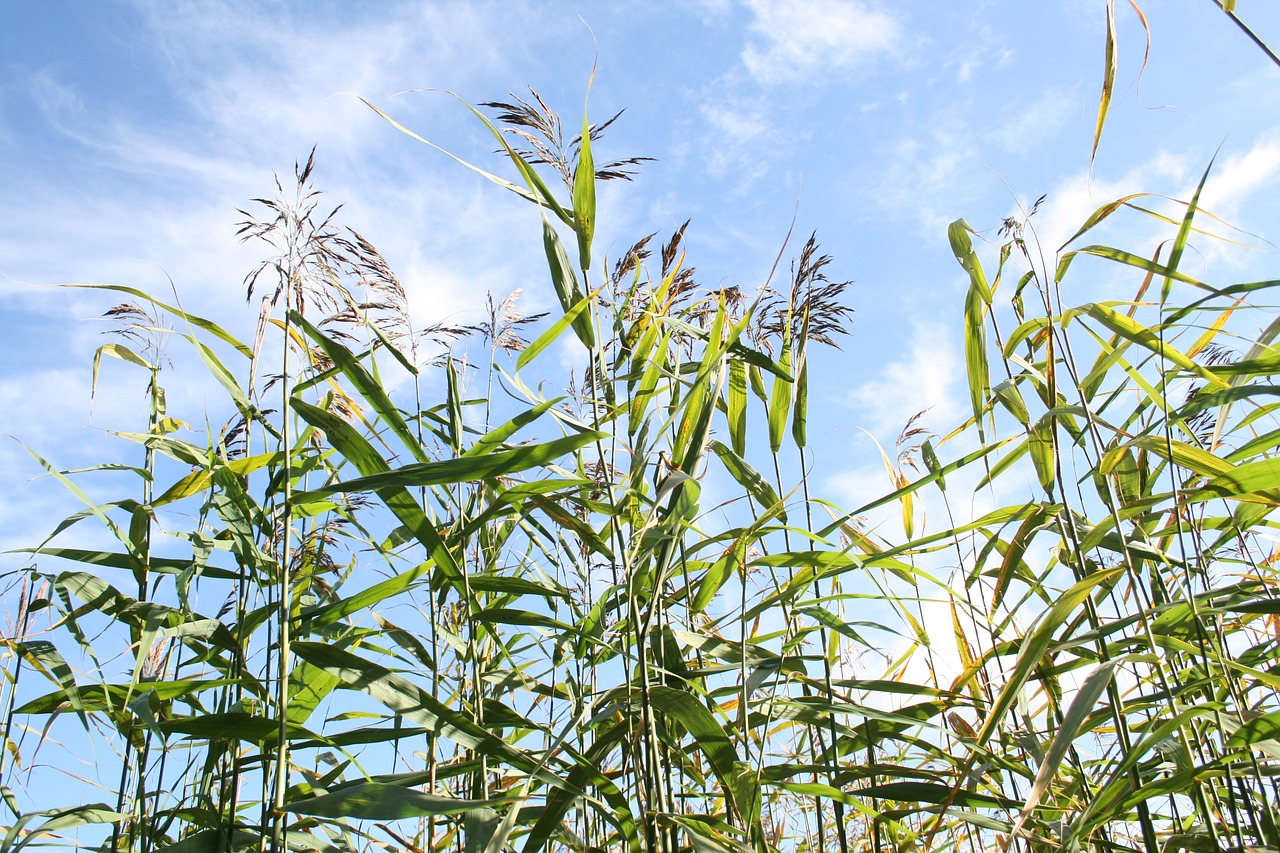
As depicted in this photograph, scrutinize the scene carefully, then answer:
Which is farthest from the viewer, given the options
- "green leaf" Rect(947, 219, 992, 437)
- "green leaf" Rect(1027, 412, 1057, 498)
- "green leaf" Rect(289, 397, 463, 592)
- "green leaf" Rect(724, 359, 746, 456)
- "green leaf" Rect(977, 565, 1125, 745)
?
"green leaf" Rect(724, 359, 746, 456)

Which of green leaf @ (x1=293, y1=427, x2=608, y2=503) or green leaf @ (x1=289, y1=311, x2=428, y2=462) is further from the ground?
green leaf @ (x1=289, y1=311, x2=428, y2=462)

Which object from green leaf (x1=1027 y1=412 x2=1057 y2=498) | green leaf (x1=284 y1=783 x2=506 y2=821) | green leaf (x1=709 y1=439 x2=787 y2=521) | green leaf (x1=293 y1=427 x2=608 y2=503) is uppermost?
green leaf (x1=709 y1=439 x2=787 y2=521)

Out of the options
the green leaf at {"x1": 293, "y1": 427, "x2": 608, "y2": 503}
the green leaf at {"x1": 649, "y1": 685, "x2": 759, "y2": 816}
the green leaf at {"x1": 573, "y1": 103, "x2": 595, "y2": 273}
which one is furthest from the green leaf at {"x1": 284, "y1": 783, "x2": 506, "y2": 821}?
the green leaf at {"x1": 573, "y1": 103, "x2": 595, "y2": 273}

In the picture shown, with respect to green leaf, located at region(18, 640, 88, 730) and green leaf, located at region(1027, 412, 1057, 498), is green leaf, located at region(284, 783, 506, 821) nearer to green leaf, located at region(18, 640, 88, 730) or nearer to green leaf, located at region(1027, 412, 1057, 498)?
green leaf, located at region(18, 640, 88, 730)

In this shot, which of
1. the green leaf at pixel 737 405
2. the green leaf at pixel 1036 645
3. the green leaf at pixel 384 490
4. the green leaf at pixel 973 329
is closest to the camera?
the green leaf at pixel 1036 645

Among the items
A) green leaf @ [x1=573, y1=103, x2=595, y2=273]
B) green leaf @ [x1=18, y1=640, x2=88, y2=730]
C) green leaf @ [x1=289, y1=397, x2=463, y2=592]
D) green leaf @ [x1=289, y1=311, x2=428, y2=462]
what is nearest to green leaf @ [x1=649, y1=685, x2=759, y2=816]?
green leaf @ [x1=289, y1=397, x2=463, y2=592]

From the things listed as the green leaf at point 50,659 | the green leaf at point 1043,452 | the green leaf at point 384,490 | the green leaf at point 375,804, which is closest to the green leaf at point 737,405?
the green leaf at point 1043,452

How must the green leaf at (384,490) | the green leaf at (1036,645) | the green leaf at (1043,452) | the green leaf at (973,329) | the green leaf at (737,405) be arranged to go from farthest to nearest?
1. the green leaf at (737,405)
2. the green leaf at (973,329)
3. the green leaf at (1043,452)
4. the green leaf at (384,490)
5. the green leaf at (1036,645)

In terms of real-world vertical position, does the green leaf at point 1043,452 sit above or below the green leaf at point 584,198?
below

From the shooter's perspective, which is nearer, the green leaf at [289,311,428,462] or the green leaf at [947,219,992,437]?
the green leaf at [289,311,428,462]

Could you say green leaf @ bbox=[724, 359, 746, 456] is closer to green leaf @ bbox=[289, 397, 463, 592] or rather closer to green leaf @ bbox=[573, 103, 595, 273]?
green leaf @ bbox=[573, 103, 595, 273]

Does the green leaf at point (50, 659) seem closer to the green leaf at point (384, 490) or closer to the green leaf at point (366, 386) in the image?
the green leaf at point (384, 490)

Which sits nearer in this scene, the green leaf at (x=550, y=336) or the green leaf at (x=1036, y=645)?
the green leaf at (x=1036, y=645)

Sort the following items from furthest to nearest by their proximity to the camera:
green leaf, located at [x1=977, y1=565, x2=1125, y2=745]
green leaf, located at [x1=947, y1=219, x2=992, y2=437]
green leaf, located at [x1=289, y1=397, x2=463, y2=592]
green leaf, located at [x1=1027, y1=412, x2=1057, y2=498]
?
green leaf, located at [x1=947, y1=219, x2=992, y2=437] < green leaf, located at [x1=1027, y1=412, x2=1057, y2=498] < green leaf, located at [x1=289, y1=397, x2=463, y2=592] < green leaf, located at [x1=977, y1=565, x2=1125, y2=745]
